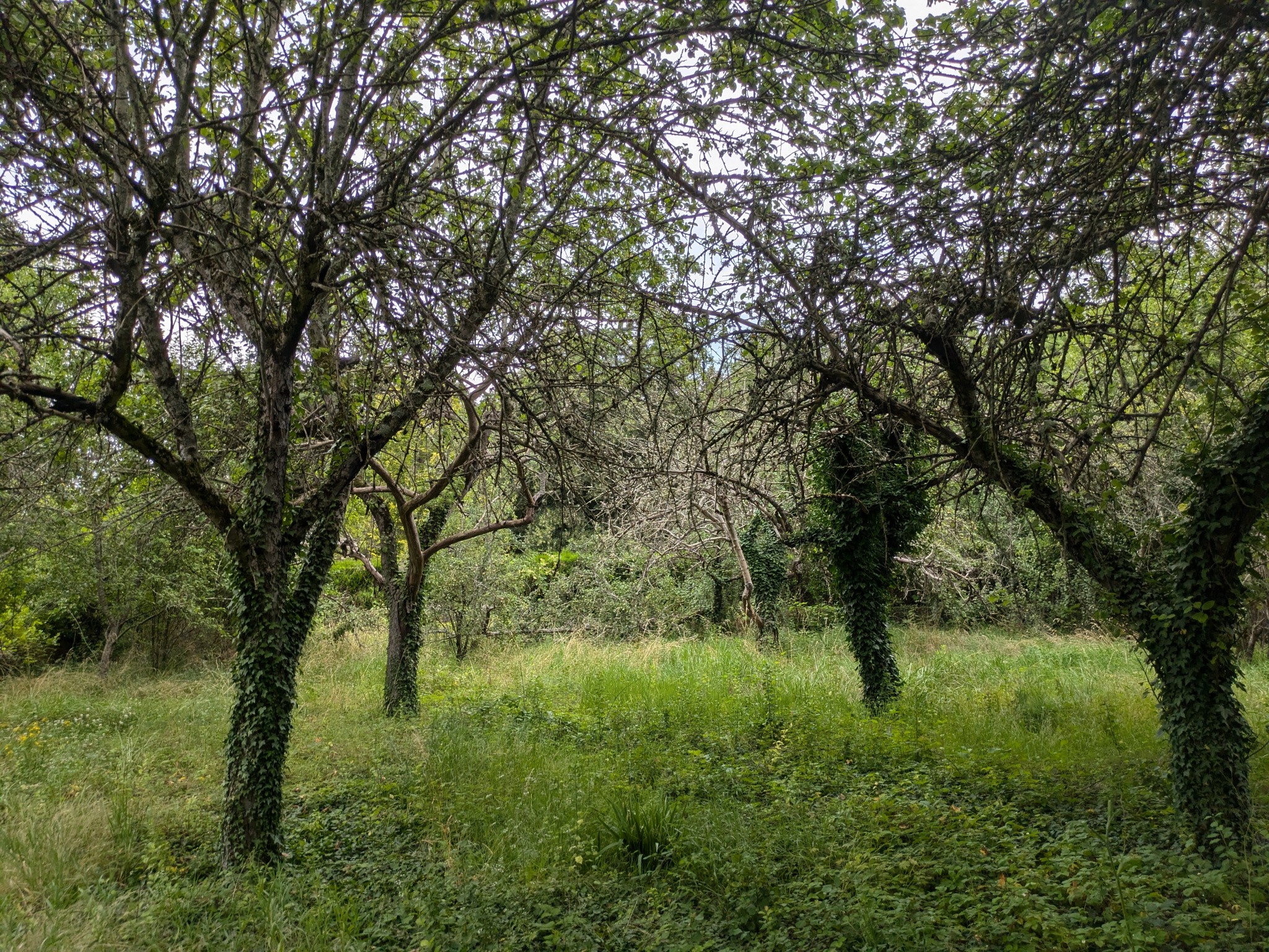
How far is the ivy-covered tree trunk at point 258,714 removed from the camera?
4863 mm

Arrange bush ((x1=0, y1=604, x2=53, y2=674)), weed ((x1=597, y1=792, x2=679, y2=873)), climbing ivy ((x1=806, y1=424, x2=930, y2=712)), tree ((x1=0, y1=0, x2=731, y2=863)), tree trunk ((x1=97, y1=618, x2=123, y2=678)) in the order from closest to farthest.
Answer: tree ((x1=0, y1=0, x2=731, y2=863)) < weed ((x1=597, y1=792, x2=679, y2=873)) < climbing ivy ((x1=806, y1=424, x2=930, y2=712)) < bush ((x1=0, y1=604, x2=53, y2=674)) < tree trunk ((x1=97, y1=618, x2=123, y2=678))

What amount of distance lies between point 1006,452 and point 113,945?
614cm

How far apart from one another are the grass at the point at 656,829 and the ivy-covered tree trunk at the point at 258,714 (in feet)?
0.94

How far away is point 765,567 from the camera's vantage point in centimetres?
1430

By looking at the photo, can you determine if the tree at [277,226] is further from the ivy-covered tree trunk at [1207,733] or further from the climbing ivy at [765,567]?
the climbing ivy at [765,567]

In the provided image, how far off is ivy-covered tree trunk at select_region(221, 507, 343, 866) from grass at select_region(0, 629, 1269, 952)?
29 centimetres

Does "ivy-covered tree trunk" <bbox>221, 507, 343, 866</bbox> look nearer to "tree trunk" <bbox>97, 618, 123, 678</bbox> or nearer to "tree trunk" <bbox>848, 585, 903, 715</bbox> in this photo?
"tree trunk" <bbox>848, 585, 903, 715</bbox>

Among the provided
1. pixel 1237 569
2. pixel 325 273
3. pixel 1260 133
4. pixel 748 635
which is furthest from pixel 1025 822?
pixel 748 635

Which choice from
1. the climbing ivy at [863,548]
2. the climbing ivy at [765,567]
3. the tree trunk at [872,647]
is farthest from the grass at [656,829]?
the climbing ivy at [765,567]

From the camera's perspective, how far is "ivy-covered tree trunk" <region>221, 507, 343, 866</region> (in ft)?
16.0

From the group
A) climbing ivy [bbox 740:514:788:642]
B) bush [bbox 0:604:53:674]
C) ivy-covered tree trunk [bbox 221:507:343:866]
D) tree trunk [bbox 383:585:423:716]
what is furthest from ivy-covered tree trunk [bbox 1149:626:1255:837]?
bush [bbox 0:604:53:674]

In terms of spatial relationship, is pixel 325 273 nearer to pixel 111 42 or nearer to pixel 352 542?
pixel 111 42

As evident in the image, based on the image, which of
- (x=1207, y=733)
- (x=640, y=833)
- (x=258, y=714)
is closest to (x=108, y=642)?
(x=258, y=714)

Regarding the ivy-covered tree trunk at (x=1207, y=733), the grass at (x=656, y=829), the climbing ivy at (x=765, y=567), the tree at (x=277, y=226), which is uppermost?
the tree at (x=277, y=226)
